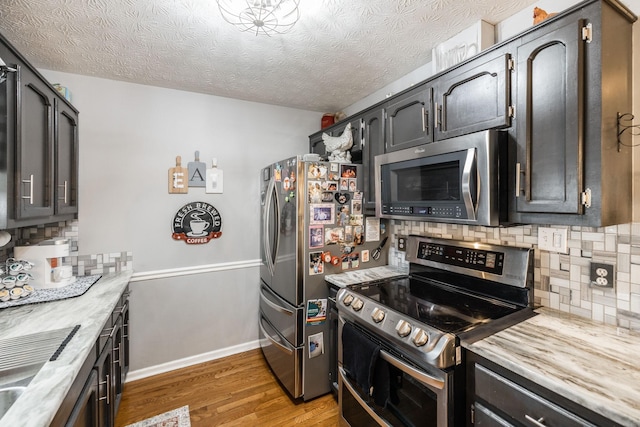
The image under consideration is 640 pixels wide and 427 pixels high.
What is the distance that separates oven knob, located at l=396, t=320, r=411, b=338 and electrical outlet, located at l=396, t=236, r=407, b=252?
3.26 feet

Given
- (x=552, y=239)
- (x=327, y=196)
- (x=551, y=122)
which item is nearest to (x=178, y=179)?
(x=327, y=196)

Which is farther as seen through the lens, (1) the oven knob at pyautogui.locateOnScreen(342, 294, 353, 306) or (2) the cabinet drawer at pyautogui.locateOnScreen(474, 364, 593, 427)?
(1) the oven knob at pyautogui.locateOnScreen(342, 294, 353, 306)

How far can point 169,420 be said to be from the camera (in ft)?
6.33

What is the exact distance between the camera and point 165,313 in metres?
2.53

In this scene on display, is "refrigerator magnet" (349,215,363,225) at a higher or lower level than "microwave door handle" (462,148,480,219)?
lower

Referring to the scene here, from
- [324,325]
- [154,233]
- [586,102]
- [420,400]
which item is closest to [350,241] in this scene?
[324,325]

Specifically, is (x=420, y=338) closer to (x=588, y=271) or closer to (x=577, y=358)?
(x=577, y=358)

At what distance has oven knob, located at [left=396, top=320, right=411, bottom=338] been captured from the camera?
133 centimetres

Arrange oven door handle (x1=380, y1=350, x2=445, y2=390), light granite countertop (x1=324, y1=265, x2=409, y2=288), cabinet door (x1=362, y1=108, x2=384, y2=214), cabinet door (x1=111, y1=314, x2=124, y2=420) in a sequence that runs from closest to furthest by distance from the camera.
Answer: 1. oven door handle (x1=380, y1=350, x2=445, y2=390)
2. cabinet door (x1=111, y1=314, x2=124, y2=420)
3. light granite countertop (x1=324, y1=265, x2=409, y2=288)
4. cabinet door (x1=362, y1=108, x2=384, y2=214)

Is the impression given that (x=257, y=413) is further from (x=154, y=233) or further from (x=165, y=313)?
(x=154, y=233)

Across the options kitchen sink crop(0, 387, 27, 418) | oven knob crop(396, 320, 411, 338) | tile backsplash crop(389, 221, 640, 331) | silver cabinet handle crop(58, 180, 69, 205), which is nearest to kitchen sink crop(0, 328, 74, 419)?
kitchen sink crop(0, 387, 27, 418)

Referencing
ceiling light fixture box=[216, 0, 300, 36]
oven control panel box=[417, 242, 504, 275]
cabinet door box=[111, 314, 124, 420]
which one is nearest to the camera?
ceiling light fixture box=[216, 0, 300, 36]

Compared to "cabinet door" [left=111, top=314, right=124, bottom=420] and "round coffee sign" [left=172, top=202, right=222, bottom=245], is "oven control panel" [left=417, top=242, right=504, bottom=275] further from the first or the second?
"cabinet door" [left=111, top=314, right=124, bottom=420]

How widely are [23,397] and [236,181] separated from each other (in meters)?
2.12
